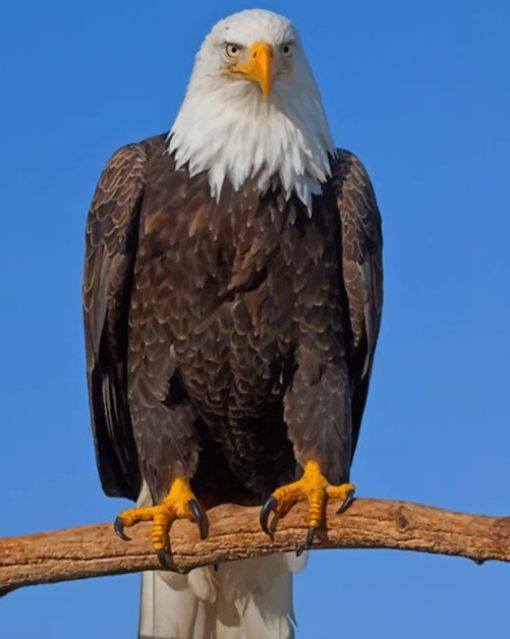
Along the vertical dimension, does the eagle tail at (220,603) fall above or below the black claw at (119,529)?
above

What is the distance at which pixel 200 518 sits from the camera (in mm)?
6219

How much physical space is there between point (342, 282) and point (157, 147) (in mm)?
1064

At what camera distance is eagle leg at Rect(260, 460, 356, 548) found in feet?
20.0

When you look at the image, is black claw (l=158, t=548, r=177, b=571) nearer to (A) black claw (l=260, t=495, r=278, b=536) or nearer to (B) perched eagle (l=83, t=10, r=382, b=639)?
(B) perched eagle (l=83, t=10, r=382, b=639)

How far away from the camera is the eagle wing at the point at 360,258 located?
6816 millimetres

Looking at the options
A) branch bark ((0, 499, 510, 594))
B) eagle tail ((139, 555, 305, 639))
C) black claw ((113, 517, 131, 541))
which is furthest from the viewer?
eagle tail ((139, 555, 305, 639))

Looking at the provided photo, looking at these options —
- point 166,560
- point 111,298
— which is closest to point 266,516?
point 166,560

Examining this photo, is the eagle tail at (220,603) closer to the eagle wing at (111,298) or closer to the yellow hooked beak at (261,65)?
the eagle wing at (111,298)

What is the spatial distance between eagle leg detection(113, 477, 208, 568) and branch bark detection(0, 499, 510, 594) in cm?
3

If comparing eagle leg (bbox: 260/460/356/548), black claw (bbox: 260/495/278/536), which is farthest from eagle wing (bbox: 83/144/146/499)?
black claw (bbox: 260/495/278/536)

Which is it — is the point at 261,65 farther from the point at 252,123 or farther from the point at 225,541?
the point at 225,541

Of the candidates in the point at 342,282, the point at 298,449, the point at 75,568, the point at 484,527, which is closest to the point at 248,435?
the point at 298,449

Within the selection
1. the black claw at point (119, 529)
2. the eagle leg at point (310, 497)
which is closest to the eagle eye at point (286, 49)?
the eagle leg at point (310, 497)

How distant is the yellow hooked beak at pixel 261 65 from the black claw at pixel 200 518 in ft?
5.73
